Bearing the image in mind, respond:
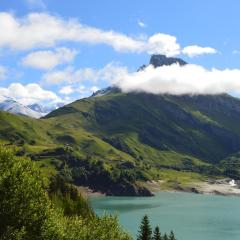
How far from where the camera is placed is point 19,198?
58.1 m

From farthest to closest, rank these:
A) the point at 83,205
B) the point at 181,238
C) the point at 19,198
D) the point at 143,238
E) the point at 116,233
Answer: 1. the point at 181,238
2. the point at 83,205
3. the point at 143,238
4. the point at 116,233
5. the point at 19,198

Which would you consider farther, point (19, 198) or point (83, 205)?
point (83, 205)

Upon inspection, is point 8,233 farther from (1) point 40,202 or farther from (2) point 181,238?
(2) point 181,238

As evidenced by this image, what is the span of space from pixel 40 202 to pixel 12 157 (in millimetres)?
7121

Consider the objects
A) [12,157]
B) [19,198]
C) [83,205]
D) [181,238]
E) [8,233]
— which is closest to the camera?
[8,233]

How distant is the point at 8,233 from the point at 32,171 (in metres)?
14.5

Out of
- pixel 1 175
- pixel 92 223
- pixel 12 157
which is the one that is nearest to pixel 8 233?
pixel 1 175

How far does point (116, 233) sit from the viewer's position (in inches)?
2857

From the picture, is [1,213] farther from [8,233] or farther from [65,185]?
[65,185]

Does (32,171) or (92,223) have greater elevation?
(32,171)

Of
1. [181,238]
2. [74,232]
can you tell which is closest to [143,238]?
[74,232]

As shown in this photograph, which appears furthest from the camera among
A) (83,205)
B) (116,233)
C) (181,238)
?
(181,238)

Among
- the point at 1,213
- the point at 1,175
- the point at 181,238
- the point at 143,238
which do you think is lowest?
the point at 181,238

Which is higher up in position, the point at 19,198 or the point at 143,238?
the point at 19,198
